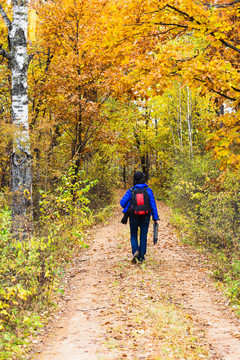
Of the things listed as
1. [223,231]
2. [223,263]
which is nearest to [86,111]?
[223,231]

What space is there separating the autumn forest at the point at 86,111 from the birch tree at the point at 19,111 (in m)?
0.02

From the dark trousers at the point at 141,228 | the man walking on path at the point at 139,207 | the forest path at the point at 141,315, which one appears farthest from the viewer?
the dark trousers at the point at 141,228

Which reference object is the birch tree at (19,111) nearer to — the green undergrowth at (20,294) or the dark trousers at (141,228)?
the green undergrowth at (20,294)

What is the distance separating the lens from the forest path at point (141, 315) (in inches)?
171

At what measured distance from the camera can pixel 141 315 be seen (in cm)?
532

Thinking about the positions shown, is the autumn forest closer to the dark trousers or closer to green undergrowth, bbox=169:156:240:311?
green undergrowth, bbox=169:156:240:311

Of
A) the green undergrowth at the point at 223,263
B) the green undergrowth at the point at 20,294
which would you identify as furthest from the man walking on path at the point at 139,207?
the green undergrowth at the point at 20,294

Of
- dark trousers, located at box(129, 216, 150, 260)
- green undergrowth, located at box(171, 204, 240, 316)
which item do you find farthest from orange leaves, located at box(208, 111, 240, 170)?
dark trousers, located at box(129, 216, 150, 260)

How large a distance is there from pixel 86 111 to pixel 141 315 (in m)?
9.60

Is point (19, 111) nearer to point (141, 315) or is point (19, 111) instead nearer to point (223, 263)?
point (141, 315)

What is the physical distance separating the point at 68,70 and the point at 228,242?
8.50 m

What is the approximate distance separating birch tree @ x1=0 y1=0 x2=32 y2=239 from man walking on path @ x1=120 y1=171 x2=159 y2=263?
2194 millimetres

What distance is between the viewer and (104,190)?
20.0 meters

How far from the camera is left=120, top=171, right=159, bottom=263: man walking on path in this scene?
805cm
